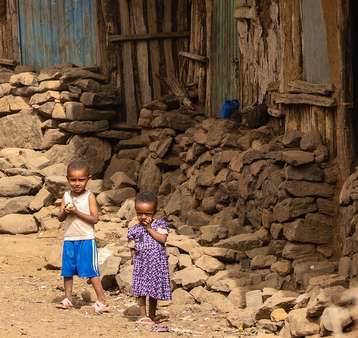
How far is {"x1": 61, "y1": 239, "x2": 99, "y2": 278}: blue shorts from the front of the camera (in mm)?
9664

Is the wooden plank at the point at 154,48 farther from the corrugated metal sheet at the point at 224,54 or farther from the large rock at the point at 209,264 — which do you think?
the large rock at the point at 209,264

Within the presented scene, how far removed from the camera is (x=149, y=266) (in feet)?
30.1

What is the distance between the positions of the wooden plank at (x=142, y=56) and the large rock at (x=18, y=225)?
277 cm

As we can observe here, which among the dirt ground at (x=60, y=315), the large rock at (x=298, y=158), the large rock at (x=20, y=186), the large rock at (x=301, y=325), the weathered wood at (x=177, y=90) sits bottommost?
the dirt ground at (x=60, y=315)

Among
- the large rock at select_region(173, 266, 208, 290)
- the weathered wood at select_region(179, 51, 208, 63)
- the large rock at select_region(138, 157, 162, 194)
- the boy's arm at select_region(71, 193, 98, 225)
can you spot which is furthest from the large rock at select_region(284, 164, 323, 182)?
the weathered wood at select_region(179, 51, 208, 63)

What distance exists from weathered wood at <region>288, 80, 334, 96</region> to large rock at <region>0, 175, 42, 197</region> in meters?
4.48

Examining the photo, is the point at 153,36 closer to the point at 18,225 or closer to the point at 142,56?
the point at 142,56

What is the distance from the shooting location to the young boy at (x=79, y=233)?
380 inches

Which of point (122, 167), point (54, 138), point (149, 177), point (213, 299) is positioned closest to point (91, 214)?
point (213, 299)

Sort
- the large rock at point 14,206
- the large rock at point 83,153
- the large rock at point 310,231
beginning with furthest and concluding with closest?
the large rock at point 83,153
the large rock at point 14,206
the large rock at point 310,231

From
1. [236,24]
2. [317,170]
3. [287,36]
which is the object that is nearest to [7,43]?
[236,24]

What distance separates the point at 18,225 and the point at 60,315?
439 centimetres

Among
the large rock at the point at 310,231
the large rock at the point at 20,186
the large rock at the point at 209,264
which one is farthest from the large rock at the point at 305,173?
the large rock at the point at 20,186

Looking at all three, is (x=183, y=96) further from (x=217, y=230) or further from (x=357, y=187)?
(x=357, y=187)
